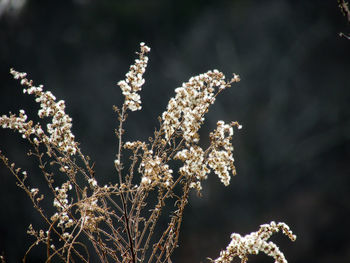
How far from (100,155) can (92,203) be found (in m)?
6.57

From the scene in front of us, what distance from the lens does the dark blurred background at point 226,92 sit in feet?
25.0

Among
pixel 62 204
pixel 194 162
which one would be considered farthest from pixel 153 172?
pixel 62 204

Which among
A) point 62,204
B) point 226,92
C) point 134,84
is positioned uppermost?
point 226,92

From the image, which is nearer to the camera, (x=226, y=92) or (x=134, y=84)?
(x=134, y=84)

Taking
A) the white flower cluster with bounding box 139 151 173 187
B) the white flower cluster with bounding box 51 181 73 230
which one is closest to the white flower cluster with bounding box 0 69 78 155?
the white flower cluster with bounding box 51 181 73 230

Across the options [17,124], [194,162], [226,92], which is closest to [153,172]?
[194,162]

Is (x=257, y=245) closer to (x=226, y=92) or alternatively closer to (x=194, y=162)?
(x=194, y=162)

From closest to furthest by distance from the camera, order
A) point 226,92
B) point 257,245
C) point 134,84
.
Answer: point 257,245 < point 134,84 < point 226,92

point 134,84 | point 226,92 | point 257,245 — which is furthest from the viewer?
point 226,92

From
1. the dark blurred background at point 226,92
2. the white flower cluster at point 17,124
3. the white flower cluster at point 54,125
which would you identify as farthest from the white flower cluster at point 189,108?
the dark blurred background at point 226,92

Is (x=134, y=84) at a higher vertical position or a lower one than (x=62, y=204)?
higher

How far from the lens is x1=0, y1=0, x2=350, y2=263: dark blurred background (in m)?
7.63

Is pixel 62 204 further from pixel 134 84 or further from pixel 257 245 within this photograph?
pixel 257 245

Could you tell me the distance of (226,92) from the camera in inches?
353
